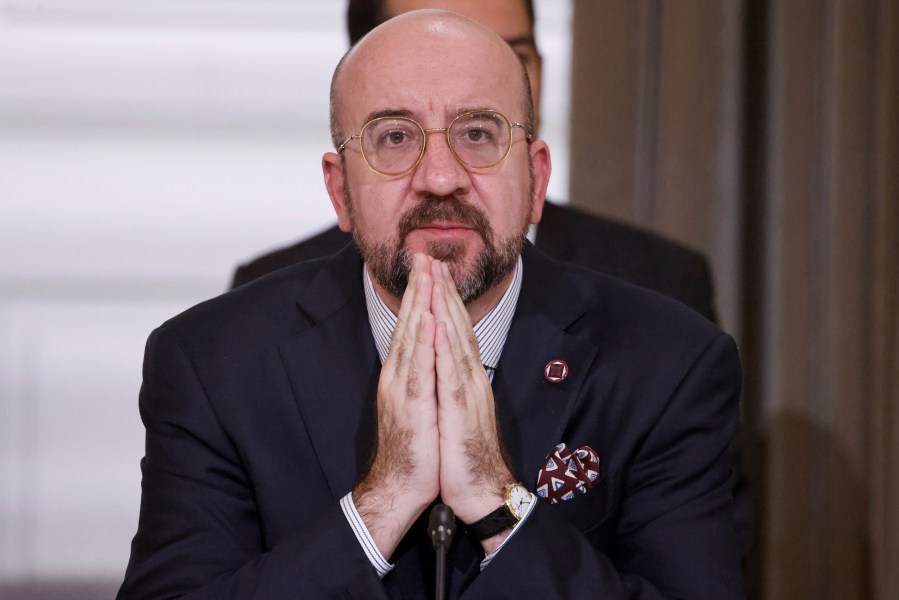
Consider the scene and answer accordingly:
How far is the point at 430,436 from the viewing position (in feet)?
5.29

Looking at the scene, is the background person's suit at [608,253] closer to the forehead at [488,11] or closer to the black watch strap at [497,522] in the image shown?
the forehead at [488,11]

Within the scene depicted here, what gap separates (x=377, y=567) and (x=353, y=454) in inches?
8.2

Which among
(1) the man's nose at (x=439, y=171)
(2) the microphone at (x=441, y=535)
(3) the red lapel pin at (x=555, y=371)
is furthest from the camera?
(3) the red lapel pin at (x=555, y=371)

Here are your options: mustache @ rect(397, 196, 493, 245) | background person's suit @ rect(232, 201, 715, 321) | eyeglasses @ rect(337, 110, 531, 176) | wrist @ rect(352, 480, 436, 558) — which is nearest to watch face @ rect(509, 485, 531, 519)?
wrist @ rect(352, 480, 436, 558)

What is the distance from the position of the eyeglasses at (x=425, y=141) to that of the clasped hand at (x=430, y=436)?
0.25 meters

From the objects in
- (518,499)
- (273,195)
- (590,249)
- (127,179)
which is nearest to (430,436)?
(518,499)

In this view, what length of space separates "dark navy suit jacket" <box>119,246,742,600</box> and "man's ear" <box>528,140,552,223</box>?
133mm

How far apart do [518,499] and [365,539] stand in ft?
0.73

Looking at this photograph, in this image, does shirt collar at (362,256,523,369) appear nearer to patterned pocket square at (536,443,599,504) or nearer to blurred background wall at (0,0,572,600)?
patterned pocket square at (536,443,599,504)

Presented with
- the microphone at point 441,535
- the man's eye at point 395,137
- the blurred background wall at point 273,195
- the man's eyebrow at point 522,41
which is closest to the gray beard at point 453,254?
the man's eye at point 395,137

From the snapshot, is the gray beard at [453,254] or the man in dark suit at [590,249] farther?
the man in dark suit at [590,249]

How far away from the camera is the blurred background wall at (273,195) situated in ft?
10.1

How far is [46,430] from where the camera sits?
10.3ft

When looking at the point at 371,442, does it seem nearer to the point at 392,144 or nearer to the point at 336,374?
the point at 336,374
